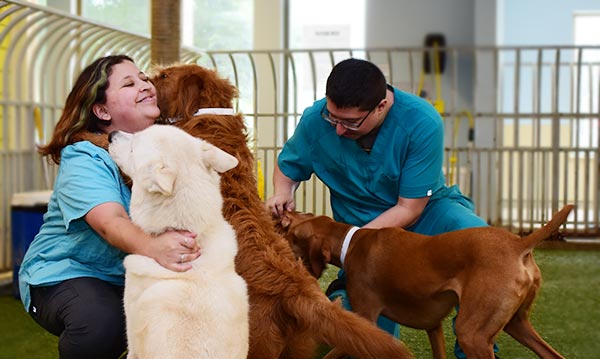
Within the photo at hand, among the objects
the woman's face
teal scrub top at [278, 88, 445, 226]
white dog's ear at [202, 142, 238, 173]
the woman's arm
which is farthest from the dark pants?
teal scrub top at [278, 88, 445, 226]

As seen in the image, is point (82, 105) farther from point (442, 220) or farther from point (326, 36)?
point (326, 36)

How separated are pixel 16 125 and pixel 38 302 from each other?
3.35 metres

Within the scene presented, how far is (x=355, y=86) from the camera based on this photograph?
10.3ft

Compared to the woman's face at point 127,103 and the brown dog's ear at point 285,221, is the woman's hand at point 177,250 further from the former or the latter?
the brown dog's ear at point 285,221

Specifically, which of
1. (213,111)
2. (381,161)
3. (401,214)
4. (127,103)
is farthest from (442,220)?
(127,103)

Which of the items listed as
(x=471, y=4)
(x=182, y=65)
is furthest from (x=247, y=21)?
(x=182, y=65)

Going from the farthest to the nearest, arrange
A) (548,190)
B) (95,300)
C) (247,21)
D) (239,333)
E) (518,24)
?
(518,24)
(247,21)
(548,190)
(95,300)
(239,333)

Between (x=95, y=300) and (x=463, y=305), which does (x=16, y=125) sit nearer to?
(x=95, y=300)

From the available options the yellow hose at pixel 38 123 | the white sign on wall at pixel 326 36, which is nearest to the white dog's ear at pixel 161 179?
the yellow hose at pixel 38 123

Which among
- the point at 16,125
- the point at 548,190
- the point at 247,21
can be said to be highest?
the point at 247,21

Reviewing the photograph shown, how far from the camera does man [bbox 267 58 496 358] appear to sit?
130 inches

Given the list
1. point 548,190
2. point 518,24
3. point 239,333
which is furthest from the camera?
point 518,24

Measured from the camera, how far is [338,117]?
10.6ft

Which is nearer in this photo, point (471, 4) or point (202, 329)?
point (202, 329)
